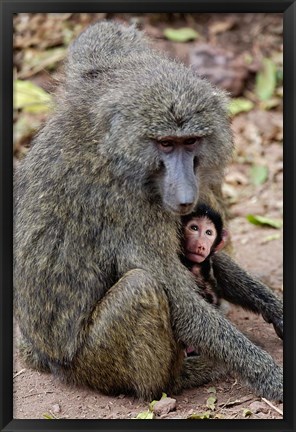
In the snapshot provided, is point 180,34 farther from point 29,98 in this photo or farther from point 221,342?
point 221,342

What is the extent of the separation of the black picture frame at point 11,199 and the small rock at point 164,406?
467 mm

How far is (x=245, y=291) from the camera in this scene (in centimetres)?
586

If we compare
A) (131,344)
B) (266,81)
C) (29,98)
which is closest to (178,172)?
(131,344)

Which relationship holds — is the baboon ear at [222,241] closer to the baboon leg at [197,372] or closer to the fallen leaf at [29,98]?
the baboon leg at [197,372]

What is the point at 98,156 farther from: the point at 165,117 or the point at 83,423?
the point at 83,423

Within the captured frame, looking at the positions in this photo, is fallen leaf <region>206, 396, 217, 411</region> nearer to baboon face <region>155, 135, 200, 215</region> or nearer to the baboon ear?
the baboon ear

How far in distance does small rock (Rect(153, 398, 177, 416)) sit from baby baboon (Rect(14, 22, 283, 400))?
0.13 meters

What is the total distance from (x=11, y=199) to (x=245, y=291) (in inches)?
85.3

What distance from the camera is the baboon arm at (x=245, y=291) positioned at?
19.0 ft

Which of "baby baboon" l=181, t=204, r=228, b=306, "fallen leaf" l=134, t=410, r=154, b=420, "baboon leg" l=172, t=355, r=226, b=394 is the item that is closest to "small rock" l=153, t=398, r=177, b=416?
"fallen leaf" l=134, t=410, r=154, b=420

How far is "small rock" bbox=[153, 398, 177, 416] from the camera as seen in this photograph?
4.89m
